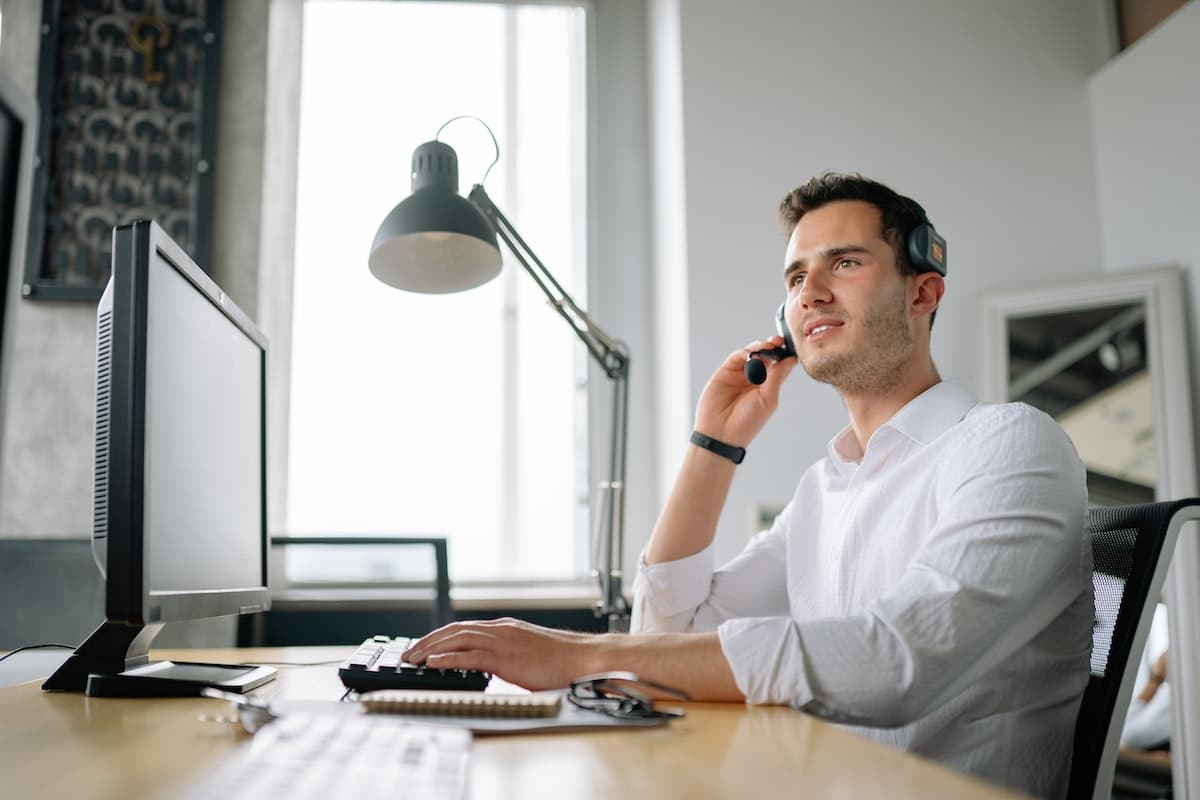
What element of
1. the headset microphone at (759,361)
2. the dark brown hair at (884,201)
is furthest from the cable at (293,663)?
the dark brown hair at (884,201)

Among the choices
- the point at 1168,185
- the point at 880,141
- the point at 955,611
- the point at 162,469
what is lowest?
the point at 955,611

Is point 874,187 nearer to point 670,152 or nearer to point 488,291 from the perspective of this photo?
point 670,152

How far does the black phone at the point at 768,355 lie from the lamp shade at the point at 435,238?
480mm

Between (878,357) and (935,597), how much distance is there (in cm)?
56

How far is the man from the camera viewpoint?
0.83 m

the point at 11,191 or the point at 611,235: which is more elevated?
the point at 611,235

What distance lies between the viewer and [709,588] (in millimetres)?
1420

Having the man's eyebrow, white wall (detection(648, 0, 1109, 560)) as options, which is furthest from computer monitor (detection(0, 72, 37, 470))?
white wall (detection(648, 0, 1109, 560))

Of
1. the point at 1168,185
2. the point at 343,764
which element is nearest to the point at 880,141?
the point at 1168,185

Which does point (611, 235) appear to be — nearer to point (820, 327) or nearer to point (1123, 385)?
point (1123, 385)

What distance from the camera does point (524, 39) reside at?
315cm

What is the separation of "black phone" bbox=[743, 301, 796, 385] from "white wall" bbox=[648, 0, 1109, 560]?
99 cm

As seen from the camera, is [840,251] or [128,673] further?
[840,251]

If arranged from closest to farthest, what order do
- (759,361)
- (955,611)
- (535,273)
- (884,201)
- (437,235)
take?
(955,611) < (884,201) < (759,361) < (437,235) < (535,273)
